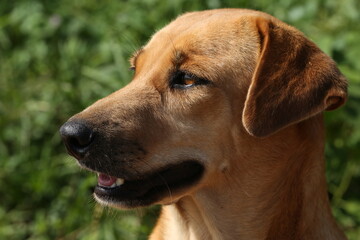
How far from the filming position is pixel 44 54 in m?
7.10

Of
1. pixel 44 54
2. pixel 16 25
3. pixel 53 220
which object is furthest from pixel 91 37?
pixel 53 220

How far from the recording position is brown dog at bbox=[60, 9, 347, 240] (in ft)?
12.4

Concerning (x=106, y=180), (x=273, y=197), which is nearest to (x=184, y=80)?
(x=106, y=180)

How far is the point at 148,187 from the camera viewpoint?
3.88 m

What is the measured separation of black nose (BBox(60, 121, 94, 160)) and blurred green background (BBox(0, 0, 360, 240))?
1.84 metres

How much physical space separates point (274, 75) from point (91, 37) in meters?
3.51

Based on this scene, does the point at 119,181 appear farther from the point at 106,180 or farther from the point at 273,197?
the point at 273,197

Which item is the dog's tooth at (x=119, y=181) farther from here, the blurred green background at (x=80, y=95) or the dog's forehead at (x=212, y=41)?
the blurred green background at (x=80, y=95)

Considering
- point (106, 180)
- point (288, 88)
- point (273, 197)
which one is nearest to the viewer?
point (288, 88)

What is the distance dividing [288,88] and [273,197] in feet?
2.05

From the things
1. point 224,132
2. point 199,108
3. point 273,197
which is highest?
point 199,108

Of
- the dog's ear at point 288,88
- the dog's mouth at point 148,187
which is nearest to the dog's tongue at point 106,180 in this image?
the dog's mouth at point 148,187

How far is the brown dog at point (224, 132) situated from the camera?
3.79 metres

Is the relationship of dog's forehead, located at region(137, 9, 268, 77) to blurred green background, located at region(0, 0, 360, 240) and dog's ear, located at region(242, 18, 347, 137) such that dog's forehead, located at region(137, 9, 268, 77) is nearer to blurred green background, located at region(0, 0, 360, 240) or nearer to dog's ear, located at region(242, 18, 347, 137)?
dog's ear, located at region(242, 18, 347, 137)
